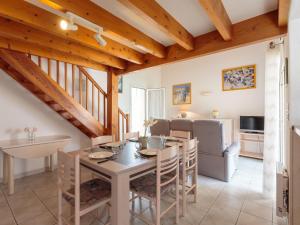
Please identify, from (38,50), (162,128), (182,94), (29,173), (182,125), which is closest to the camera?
(38,50)

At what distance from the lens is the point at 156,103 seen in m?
6.43

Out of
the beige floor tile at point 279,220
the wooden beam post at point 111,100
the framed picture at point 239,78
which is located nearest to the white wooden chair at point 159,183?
the beige floor tile at point 279,220

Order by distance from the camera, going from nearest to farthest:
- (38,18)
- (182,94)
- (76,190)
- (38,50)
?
(76,190) < (38,18) < (38,50) < (182,94)

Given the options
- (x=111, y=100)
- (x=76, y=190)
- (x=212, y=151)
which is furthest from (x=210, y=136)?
(x=76, y=190)

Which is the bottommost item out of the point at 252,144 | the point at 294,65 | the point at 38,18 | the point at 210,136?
the point at 252,144

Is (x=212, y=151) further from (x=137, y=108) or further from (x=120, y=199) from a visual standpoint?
(x=137, y=108)

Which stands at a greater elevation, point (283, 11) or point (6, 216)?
point (283, 11)

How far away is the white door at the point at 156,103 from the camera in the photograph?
6391 millimetres

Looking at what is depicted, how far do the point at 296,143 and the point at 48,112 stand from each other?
384cm

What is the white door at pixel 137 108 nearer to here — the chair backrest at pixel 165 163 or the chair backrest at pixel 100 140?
the chair backrest at pixel 100 140

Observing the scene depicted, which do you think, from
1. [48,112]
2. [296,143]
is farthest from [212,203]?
[48,112]

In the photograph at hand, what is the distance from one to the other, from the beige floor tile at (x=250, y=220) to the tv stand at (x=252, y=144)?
2785mm

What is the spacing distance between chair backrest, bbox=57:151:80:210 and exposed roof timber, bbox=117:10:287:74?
2275 mm

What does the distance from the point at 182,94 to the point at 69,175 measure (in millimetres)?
5139
